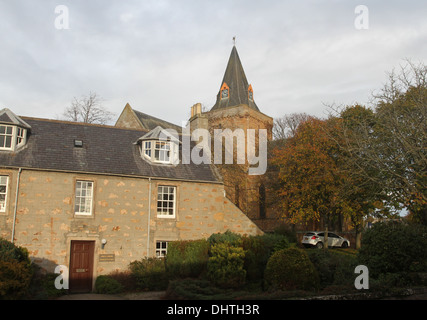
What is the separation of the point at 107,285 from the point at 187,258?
12.5ft

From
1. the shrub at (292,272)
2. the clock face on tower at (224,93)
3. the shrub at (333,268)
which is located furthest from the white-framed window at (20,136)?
the clock face on tower at (224,93)

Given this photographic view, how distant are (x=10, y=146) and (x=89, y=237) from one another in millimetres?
5771

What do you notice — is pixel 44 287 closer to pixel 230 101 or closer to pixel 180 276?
pixel 180 276

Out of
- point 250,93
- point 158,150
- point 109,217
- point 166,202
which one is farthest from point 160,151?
point 250,93

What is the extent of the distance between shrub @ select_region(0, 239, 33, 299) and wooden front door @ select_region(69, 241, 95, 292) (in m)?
3.21

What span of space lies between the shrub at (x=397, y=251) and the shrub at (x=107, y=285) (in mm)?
10901

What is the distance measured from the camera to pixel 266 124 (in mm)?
56875

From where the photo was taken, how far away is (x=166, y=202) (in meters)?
21.6

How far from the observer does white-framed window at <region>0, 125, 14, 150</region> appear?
1942cm

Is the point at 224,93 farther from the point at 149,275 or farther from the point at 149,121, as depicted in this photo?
the point at 149,275

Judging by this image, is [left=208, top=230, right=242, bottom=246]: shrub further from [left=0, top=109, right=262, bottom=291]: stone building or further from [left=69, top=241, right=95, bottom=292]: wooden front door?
[left=69, top=241, right=95, bottom=292]: wooden front door

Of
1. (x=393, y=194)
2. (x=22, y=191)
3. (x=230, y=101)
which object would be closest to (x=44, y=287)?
(x=22, y=191)

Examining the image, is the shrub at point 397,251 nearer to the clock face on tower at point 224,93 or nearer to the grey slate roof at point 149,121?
the grey slate roof at point 149,121

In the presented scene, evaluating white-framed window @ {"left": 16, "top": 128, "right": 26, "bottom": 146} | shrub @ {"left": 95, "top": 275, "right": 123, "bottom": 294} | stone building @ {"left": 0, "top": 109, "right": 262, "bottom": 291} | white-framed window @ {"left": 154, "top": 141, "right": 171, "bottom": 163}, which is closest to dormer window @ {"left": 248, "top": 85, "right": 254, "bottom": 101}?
stone building @ {"left": 0, "top": 109, "right": 262, "bottom": 291}
